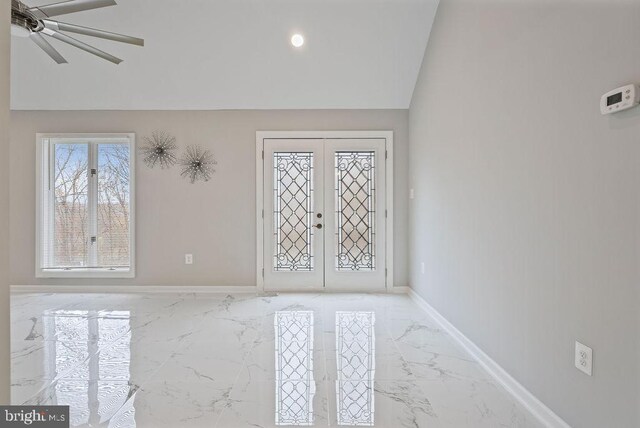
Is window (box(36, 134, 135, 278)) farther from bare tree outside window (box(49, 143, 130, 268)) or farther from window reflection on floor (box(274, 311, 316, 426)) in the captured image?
window reflection on floor (box(274, 311, 316, 426))

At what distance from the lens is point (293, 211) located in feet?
15.5

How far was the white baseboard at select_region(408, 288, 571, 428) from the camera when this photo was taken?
1827 millimetres

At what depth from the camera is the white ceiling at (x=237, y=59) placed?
147 inches

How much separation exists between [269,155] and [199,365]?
2820mm

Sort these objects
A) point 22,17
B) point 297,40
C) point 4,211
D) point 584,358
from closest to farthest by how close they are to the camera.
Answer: point 4,211
point 584,358
point 22,17
point 297,40

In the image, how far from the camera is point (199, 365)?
2537 millimetres

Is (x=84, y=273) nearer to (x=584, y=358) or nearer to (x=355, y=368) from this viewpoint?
(x=355, y=368)

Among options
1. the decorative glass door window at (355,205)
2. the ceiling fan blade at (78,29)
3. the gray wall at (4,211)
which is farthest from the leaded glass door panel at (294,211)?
the gray wall at (4,211)

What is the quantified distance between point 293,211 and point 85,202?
2.67m

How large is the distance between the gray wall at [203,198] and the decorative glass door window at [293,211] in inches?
12.4

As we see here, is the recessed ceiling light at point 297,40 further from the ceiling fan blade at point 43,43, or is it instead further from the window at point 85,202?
the window at point 85,202

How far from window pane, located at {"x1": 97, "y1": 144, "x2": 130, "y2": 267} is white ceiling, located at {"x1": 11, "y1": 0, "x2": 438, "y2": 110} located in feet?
2.47

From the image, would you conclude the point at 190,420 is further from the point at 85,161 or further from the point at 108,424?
the point at 85,161

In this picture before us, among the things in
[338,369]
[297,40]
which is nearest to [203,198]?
[297,40]
